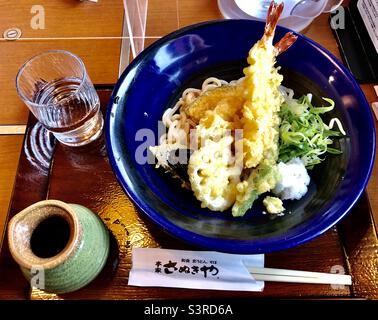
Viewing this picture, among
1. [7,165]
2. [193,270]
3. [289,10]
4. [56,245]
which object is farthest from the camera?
[289,10]

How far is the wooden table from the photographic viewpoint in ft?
4.11

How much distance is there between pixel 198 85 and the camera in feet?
5.26

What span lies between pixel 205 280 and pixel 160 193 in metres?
0.32

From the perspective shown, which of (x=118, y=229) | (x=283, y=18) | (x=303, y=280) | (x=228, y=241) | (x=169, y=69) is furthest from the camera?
(x=283, y=18)

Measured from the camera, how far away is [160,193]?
1318 millimetres

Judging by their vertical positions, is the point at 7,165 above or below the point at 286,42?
below

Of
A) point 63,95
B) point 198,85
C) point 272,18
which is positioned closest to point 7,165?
point 63,95

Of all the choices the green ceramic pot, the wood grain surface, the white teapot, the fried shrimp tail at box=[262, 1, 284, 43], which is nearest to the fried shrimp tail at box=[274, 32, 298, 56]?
the fried shrimp tail at box=[262, 1, 284, 43]

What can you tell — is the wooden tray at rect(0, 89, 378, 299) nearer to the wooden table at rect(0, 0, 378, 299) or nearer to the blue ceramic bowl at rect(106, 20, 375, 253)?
the wooden table at rect(0, 0, 378, 299)

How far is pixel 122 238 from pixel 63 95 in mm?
669

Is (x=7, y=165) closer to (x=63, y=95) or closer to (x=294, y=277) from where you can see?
(x=63, y=95)

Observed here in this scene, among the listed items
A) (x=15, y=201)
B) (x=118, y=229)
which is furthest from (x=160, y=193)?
(x=15, y=201)
